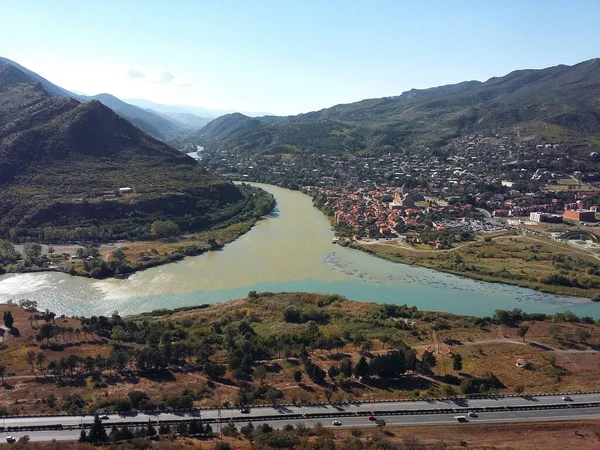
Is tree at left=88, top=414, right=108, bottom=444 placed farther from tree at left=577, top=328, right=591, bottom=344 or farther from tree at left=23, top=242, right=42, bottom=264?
tree at left=23, top=242, right=42, bottom=264

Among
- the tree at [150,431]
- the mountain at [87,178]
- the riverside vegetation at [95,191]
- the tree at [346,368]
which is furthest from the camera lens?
the mountain at [87,178]

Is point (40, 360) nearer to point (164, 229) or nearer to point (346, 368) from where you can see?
point (346, 368)

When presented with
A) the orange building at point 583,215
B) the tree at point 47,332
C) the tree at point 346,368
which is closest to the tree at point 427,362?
the tree at point 346,368

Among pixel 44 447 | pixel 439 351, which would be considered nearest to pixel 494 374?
pixel 439 351

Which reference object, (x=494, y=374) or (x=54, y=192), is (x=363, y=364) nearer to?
(x=494, y=374)

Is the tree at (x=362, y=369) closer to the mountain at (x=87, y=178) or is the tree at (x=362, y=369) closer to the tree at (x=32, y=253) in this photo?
the tree at (x=32, y=253)

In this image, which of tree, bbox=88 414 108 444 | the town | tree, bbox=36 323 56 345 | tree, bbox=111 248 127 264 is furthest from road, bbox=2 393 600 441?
the town
